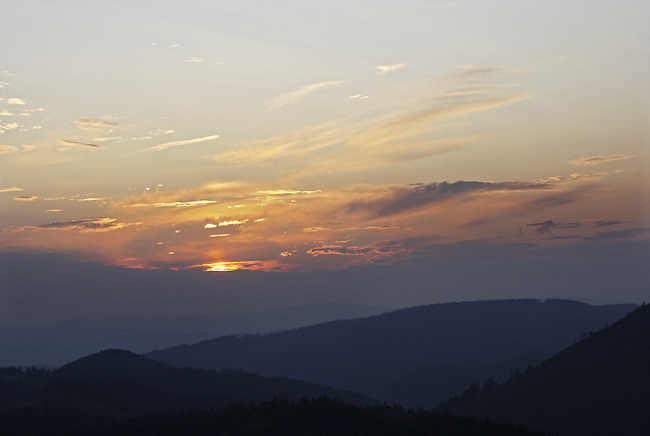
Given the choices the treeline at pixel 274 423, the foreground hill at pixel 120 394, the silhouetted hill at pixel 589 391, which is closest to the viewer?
the treeline at pixel 274 423

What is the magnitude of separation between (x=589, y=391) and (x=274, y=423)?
6352 cm

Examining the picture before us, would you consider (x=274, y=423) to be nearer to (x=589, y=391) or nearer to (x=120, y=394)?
(x=589, y=391)

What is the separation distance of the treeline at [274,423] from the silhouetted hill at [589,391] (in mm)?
19496

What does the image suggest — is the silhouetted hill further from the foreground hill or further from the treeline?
the foreground hill

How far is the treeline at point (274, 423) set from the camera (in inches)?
3755

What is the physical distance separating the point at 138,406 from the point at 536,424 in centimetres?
9184

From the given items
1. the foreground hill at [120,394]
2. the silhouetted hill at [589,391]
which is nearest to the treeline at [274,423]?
the foreground hill at [120,394]

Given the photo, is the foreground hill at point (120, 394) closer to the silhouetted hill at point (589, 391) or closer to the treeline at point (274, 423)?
the treeline at point (274, 423)

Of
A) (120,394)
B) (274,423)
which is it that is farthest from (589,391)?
(120,394)

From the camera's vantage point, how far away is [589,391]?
4897 inches

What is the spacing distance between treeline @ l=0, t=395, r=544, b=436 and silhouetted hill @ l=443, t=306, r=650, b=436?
768 inches

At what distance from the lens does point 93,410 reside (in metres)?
133

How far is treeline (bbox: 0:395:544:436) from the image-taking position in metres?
95.4

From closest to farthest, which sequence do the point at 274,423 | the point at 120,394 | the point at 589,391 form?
1. the point at 274,423
2. the point at 589,391
3. the point at 120,394
